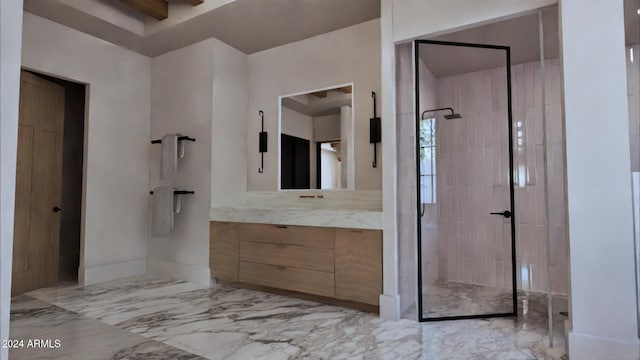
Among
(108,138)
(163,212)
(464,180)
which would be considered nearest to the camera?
(464,180)

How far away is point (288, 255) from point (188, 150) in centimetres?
178

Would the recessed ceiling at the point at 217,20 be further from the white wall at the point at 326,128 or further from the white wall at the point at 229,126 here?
the white wall at the point at 326,128

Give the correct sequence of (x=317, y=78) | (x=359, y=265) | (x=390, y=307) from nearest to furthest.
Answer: (x=390, y=307), (x=359, y=265), (x=317, y=78)

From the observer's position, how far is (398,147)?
9.14 ft

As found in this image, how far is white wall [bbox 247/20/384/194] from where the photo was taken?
3.33m

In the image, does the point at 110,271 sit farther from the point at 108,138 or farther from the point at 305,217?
the point at 305,217

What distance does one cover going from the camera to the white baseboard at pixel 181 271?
372cm

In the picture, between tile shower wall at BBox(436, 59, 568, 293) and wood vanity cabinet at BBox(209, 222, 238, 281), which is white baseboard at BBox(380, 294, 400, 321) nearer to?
tile shower wall at BBox(436, 59, 568, 293)

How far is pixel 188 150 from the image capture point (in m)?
3.96

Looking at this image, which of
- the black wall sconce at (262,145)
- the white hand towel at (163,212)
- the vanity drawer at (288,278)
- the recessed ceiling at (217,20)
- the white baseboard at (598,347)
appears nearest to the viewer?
the white baseboard at (598,347)

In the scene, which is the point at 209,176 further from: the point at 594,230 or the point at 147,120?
the point at 594,230

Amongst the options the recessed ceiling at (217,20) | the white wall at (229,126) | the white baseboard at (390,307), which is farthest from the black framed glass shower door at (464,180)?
the white wall at (229,126)

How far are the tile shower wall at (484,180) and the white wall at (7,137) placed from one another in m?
2.79

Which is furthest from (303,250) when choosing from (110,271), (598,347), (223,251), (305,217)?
(110,271)
